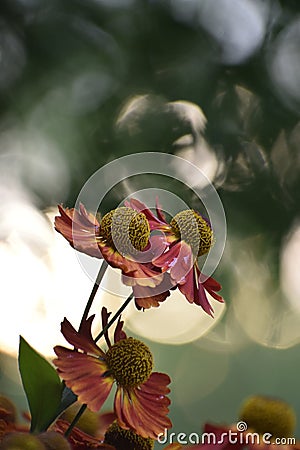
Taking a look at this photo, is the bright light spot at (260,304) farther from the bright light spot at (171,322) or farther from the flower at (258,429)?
the flower at (258,429)

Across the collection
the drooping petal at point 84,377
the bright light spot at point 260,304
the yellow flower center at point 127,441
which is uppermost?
the drooping petal at point 84,377

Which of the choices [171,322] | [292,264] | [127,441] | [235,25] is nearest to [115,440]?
[127,441]

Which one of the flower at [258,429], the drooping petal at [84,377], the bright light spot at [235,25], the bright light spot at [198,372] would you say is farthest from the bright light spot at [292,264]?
the drooping petal at [84,377]

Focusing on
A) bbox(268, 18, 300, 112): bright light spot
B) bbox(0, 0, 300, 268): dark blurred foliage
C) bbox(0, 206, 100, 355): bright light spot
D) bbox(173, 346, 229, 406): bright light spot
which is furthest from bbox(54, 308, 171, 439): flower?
bbox(268, 18, 300, 112): bright light spot

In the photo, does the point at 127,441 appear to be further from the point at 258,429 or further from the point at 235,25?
the point at 235,25

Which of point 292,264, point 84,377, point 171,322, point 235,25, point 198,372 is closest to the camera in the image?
point 84,377

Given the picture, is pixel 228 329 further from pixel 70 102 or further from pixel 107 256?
pixel 107 256

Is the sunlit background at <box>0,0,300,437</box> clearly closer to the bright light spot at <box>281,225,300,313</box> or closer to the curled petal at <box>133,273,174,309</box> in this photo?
the bright light spot at <box>281,225,300,313</box>
